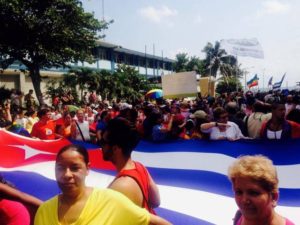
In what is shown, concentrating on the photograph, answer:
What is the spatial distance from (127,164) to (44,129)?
5.78m

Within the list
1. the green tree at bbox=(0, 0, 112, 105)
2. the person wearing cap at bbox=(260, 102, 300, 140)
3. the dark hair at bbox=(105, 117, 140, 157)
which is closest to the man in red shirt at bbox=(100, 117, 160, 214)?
the dark hair at bbox=(105, 117, 140, 157)

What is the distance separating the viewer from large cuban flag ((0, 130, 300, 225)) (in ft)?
15.0

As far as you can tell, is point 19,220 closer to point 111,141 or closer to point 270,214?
point 111,141

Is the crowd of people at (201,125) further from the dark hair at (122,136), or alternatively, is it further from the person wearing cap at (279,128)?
the dark hair at (122,136)

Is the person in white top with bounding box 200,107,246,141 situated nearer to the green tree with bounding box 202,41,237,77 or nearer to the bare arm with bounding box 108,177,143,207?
the bare arm with bounding box 108,177,143,207

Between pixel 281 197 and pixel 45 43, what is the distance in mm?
22590

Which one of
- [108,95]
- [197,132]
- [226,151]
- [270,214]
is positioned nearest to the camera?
[270,214]

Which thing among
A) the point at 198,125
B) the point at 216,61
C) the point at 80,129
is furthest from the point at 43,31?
the point at 216,61

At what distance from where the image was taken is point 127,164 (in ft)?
9.49

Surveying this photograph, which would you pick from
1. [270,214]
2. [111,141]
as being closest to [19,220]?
[111,141]

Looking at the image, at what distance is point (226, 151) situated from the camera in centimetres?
555

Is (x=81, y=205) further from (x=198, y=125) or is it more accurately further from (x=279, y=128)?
(x=198, y=125)

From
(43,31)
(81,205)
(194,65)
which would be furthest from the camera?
(194,65)

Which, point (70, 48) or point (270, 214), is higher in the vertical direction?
point (70, 48)
